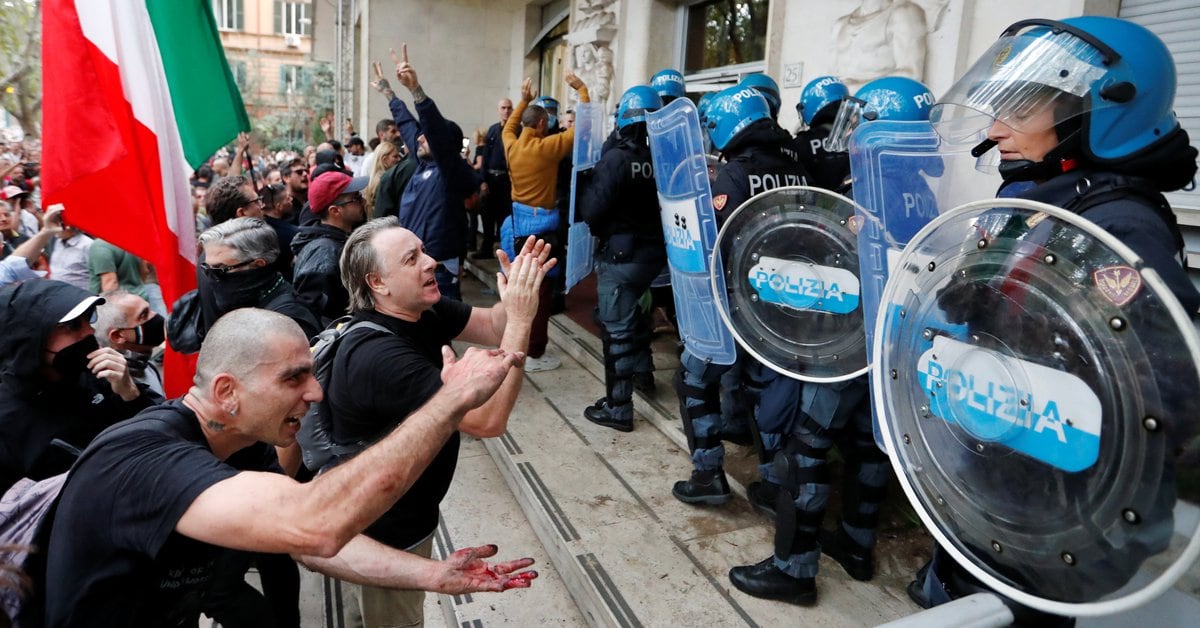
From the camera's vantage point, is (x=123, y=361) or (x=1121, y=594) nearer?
(x=1121, y=594)

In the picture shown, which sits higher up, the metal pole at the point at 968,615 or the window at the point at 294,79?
the window at the point at 294,79

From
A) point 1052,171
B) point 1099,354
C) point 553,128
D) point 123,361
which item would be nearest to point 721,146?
point 1052,171

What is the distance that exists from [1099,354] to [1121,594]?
0.35 metres

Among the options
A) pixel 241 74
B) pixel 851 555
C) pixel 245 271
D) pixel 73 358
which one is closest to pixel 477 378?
pixel 73 358

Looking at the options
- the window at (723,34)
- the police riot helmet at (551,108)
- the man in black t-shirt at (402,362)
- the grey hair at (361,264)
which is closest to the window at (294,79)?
the window at (723,34)

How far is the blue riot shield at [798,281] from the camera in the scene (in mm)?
2270

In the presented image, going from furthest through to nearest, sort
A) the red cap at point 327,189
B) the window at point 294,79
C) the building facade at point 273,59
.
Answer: the building facade at point 273,59
the window at point 294,79
the red cap at point 327,189

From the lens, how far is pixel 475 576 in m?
1.69

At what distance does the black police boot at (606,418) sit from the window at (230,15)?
3616cm

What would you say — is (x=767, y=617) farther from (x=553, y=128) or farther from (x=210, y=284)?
(x=553, y=128)

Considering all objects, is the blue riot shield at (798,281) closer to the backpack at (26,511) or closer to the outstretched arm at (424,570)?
→ the outstretched arm at (424,570)

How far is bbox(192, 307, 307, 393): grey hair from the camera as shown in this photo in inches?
59.2

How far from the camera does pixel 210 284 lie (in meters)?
2.87

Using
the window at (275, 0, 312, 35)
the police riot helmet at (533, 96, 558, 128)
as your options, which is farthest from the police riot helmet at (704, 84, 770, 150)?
the window at (275, 0, 312, 35)
